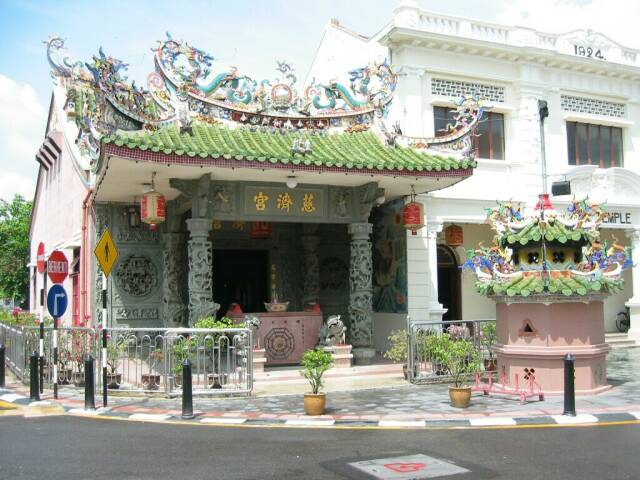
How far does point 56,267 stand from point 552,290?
7.87 m

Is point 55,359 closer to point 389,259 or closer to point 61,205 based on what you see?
→ point 389,259

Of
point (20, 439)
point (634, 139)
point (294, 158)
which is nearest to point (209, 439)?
point (20, 439)

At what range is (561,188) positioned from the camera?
18.1 metres

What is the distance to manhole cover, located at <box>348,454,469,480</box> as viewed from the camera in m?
6.32

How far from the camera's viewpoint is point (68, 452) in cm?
734

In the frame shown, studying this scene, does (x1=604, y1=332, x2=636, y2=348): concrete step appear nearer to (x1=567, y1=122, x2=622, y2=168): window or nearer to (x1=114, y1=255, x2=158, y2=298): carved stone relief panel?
(x1=567, y1=122, x2=622, y2=168): window

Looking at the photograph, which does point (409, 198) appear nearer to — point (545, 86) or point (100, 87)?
point (545, 86)

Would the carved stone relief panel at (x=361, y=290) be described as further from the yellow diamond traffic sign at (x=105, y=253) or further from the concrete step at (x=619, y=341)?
the concrete step at (x=619, y=341)

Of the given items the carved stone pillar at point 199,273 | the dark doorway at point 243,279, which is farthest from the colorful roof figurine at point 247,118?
the dark doorway at point 243,279

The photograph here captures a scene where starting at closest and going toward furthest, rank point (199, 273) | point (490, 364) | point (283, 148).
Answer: point (490, 364) < point (199, 273) < point (283, 148)

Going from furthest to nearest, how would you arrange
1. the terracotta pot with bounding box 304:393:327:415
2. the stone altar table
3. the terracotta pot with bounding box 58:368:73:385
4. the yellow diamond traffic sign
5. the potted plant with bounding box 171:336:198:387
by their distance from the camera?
the stone altar table
the terracotta pot with bounding box 58:368:73:385
the potted plant with bounding box 171:336:198:387
the yellow diamond traffic sign
the terracotta pot with bounding box 304:393:327:415

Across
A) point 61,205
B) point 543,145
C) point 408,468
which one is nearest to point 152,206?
point 408,468

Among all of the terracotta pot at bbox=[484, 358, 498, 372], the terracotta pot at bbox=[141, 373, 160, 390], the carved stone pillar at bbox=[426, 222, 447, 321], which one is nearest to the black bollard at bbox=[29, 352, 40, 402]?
the terracotta pot at bbox=[141, 373, 160, 390]

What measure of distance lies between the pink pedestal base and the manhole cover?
14.6ft
